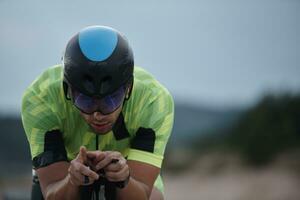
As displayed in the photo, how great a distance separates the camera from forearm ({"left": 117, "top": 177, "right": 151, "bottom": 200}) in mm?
4246

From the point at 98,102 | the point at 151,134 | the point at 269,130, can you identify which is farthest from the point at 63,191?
the point at 269,130

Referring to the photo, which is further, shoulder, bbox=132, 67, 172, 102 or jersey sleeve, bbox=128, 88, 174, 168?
shoulder, bbox=132, 67, 172, 102

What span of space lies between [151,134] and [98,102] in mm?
611

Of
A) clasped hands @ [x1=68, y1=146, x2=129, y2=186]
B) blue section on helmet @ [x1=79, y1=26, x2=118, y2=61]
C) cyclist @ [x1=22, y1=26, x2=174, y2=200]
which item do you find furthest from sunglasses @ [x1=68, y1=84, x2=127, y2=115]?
clasped hands @ [x1=68, y1=146, x2=129, y2=186]

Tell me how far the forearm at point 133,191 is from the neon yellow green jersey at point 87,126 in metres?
0.26

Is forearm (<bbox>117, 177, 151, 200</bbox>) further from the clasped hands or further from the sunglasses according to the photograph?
the sunglasses

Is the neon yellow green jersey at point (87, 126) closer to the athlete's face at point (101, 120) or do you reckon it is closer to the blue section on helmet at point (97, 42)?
the athlete's face at point (101, 120)

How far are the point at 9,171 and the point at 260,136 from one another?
9.89 meters

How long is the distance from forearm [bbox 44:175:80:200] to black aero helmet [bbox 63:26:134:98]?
0.59 meters

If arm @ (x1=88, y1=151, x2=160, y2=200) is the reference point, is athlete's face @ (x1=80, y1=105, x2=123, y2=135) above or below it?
above

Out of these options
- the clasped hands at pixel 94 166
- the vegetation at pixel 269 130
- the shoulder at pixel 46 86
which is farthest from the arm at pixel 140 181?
the vegetation at pixel 269 130

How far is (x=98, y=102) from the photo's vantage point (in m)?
4.21

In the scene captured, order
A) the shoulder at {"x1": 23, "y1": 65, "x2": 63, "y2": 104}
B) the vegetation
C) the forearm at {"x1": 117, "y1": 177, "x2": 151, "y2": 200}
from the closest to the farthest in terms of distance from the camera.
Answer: the forearm at {"x1": 117, "y1": 177, "x2": 151, "y2": 200}
the shoulder at {"x1": 23, "y1": 65, "x2": 63, "y2": 104}
the vegetation

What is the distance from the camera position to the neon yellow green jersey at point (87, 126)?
15.0ft
